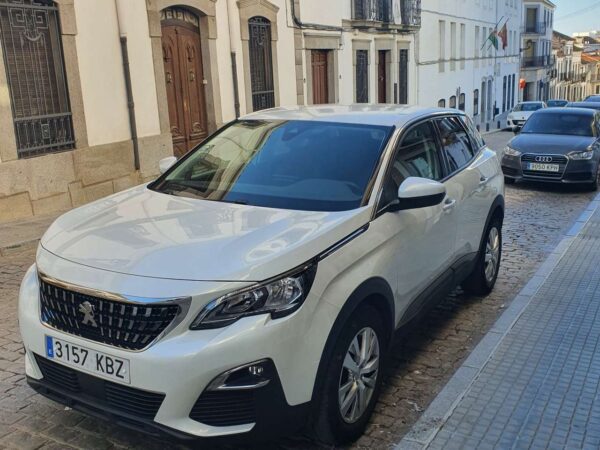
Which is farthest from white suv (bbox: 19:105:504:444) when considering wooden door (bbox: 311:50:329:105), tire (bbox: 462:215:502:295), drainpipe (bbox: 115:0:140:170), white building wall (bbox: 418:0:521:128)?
white building wall (bbox: 418:0:521:128)

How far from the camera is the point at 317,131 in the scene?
4113 mm

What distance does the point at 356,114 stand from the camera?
436cm

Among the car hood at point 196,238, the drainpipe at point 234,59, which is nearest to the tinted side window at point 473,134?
the car hood at point 196,238

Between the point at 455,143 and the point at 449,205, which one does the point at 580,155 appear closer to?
the point at 455,143

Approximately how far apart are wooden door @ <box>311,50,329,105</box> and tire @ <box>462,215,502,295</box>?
1236 cm

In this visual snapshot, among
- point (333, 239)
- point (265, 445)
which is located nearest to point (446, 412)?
point (265, 445)

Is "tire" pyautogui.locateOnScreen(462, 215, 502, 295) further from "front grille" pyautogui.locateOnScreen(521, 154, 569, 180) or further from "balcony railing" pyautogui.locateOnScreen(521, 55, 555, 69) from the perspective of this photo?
"balcony railing" pyautogui.locateOnScreen(521, 55, 555, 69)

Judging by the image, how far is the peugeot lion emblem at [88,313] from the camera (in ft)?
8.93

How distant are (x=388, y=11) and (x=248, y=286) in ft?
69.1

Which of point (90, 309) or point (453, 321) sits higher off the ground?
point (90, 309)

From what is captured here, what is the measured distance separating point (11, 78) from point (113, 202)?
232 inches

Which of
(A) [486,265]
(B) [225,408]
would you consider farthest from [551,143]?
(B) [225,408]

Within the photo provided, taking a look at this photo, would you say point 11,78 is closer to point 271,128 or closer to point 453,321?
point 271,128

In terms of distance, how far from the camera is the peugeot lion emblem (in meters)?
2.72
